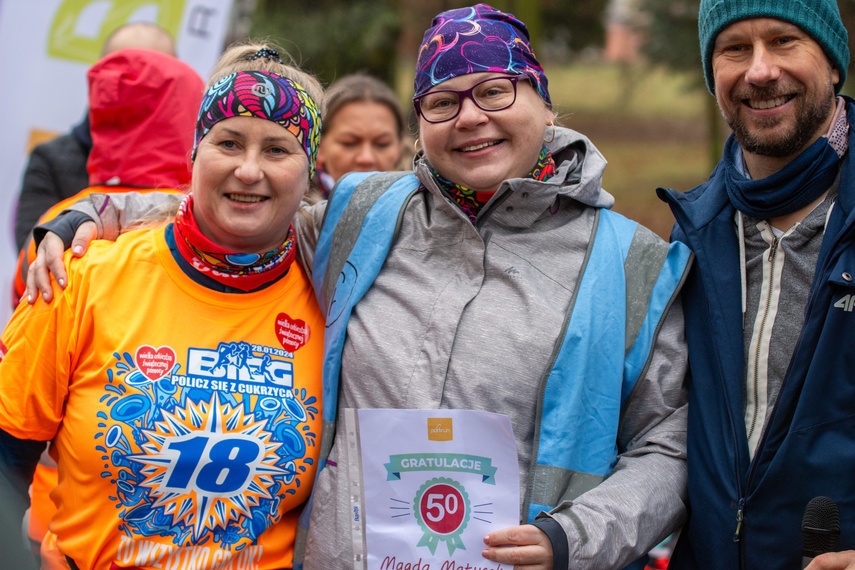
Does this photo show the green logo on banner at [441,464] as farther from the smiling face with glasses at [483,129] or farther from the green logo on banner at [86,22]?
the green logo on banner at [86,22]

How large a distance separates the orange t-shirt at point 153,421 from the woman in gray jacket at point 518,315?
0.16m

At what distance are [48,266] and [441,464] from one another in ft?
4.41

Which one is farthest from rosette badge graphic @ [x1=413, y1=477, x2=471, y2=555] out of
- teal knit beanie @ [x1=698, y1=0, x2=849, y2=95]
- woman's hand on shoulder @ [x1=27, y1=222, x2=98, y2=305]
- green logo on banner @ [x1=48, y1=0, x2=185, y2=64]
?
green logo on banner @ [x1=48, y1=0, x2=185, y2=64]

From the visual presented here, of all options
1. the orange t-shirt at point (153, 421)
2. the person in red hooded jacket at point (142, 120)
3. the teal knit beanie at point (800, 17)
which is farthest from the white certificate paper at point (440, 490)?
the person in red hooded jacket at point (142, 120)

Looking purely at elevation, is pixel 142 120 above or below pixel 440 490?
above

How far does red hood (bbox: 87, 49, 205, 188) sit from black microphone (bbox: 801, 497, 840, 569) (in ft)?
9.00

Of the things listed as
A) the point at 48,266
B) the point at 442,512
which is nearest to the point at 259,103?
the point at 48,266

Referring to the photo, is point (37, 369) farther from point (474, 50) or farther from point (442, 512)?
point (474, 50)

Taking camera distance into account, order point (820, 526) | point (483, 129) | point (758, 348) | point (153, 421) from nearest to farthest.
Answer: point (820, 526)
point (153, 421)
point (758, 348)
point (483, 129)

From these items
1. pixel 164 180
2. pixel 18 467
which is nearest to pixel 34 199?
pixel 164 180

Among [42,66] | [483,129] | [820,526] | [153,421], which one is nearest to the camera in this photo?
[820,526]

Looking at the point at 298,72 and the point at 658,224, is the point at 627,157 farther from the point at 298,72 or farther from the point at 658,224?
the point at 298,72

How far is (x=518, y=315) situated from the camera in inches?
98.9

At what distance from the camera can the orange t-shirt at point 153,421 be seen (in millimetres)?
2389
